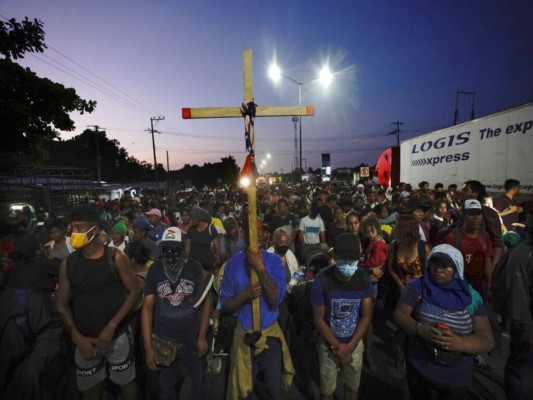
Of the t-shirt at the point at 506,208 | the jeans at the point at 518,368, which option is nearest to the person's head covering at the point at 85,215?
the jeans at the point at 518,368

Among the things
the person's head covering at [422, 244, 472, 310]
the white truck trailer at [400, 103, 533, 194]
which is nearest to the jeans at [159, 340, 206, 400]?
the person's head covering at [422, 244, 472, 310]

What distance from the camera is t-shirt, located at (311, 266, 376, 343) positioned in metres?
3.03

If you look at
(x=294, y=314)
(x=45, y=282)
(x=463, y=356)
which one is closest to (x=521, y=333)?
(x=463, y=356)

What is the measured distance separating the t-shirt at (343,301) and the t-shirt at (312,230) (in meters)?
3.77

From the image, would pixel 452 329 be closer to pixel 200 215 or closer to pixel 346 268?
pixel 346 268

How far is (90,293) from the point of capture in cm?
307

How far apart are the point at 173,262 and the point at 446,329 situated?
102 inches

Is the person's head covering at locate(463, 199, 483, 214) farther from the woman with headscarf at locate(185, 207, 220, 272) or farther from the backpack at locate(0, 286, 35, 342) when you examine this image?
the backpack at locate(0, 286, 35, 342)

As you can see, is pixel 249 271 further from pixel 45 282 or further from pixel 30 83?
pixel 30 83

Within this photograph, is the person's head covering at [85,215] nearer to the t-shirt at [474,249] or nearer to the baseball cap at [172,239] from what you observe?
the baseball cap at [172,239]

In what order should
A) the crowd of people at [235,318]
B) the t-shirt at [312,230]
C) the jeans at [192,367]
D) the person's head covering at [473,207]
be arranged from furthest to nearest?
the t-shirt at [312,230] → the person's head covering at [473,207] → the jeans at [192,367] → the crowd of people at [235,318]

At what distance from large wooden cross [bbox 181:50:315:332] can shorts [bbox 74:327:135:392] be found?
57.0 inches

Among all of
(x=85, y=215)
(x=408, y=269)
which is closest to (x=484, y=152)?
(x=408, y=269)

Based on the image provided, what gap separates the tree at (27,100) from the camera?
8.90m
